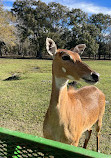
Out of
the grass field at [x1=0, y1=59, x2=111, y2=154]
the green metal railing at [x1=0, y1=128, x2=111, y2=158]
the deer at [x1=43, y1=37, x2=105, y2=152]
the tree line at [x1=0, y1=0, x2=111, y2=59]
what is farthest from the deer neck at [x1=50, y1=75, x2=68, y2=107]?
the tree line at [x1=0, y1=0, x2=111, y2=59]

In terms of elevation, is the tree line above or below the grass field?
above

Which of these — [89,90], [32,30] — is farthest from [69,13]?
[89,90]

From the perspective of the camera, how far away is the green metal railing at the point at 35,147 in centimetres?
100

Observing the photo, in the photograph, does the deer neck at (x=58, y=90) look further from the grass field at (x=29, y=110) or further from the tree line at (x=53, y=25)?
the tree line at (x=53, y=25)

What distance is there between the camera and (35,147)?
113 cm

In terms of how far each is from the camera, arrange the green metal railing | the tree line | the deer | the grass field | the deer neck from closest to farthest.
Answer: the green metal railing < the deer < the deer neck < the grass field < the tree line

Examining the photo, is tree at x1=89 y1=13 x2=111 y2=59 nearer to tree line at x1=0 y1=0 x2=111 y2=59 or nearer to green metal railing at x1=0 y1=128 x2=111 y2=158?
tree line at x1=0 y1=0 x2=111 y2=59

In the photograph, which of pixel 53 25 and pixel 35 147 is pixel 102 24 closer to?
pixel 53 25

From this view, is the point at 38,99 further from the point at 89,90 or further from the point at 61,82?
the point at 61,82

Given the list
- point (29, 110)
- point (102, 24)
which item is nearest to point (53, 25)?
point (102, 24)

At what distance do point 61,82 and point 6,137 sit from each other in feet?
3.93

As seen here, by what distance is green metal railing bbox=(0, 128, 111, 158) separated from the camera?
996mm

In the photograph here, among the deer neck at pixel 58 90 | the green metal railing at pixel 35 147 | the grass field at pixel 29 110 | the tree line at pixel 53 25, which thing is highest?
the tree line at pixel 53 25

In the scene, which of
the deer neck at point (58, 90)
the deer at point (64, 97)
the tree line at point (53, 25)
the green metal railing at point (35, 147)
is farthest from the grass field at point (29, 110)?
the tree line at point (53, 25)
